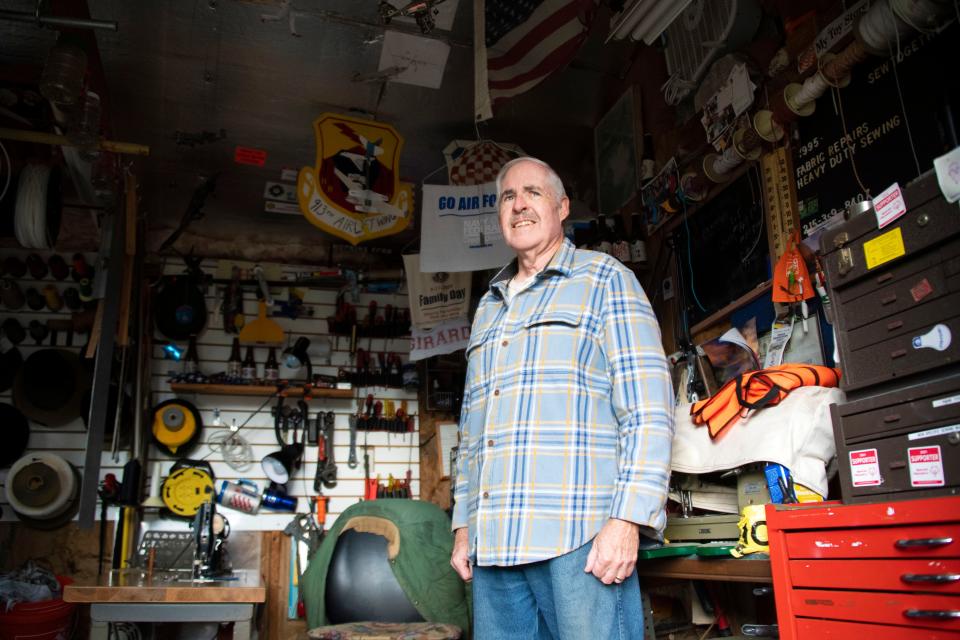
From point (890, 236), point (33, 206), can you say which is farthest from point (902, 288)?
point (33, 206)

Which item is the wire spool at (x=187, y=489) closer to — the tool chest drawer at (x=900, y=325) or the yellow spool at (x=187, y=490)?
the yellow spool at (x=187, y=490)

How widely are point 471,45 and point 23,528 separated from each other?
4509 millimetres

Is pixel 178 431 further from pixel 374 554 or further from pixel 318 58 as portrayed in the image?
pixel 318 58

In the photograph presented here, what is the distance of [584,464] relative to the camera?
5.99 ft

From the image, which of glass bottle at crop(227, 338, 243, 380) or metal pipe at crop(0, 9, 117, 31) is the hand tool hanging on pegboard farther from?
metal pipe at crop(0, 9, 117, 31)

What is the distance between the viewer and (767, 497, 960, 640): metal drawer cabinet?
1.44 metres

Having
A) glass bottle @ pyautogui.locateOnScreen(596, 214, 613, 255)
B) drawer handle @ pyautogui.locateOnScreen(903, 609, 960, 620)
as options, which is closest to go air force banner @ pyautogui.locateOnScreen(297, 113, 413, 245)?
glass bottle @ pyautogui.locateOnScreen(596, 214, 613, 255)

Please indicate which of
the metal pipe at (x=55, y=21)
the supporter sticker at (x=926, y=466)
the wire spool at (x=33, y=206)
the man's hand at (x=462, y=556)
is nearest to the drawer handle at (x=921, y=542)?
the supporter sticker at (x=926, y=466)

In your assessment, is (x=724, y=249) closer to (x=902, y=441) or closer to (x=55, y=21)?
(x=902, y=441)

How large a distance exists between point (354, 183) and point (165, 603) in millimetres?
2524

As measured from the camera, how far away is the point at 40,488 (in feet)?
17.4

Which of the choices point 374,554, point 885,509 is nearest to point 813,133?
point 885,509

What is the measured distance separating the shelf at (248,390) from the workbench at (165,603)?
8.84ft

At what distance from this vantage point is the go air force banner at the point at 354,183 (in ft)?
14.6
